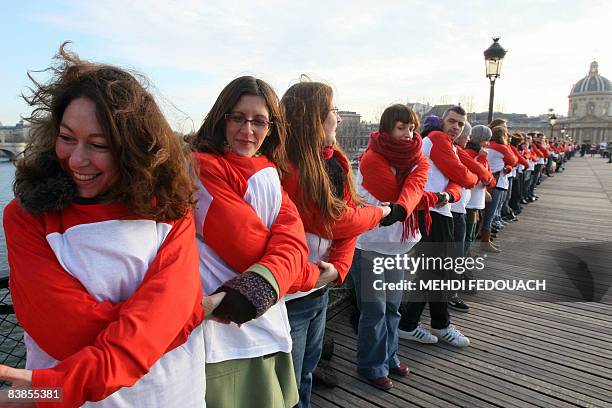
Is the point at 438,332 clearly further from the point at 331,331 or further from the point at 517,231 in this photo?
the point at 517,231

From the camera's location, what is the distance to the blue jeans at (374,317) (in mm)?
2742

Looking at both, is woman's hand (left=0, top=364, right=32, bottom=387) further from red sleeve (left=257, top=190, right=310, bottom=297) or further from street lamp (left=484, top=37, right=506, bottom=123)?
street lamp (left=484, top=37, right=506, bottom=123)

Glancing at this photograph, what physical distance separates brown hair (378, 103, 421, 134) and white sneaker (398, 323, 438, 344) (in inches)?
72.9

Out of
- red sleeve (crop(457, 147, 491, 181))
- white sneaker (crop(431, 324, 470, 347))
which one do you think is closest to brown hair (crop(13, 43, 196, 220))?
white sneaker (crop(431, 324, 470, 347))

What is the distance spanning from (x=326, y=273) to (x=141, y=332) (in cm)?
98

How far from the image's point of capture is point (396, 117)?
2.72 metres

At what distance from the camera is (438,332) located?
3.59 metres

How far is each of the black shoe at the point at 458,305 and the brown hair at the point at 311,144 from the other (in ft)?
9.79

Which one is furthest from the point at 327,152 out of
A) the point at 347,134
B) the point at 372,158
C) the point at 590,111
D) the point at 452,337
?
the point at 590,111

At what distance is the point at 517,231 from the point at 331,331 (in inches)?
228

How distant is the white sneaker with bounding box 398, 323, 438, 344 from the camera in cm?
350

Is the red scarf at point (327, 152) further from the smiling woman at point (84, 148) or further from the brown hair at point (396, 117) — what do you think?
the smiling woman at point (84, 148)

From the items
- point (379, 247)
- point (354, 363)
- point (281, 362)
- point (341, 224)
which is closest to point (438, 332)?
point (354, 363)

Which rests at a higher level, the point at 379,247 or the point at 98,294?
the point at 98,294
